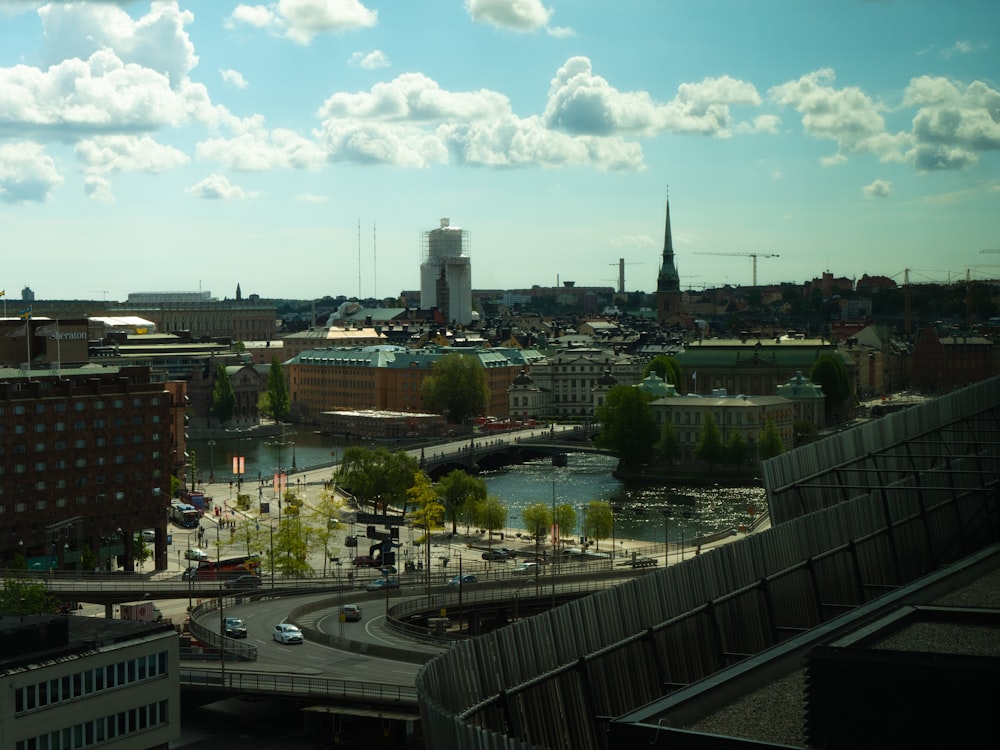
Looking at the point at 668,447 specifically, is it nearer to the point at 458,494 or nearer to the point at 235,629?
the point at 458,494

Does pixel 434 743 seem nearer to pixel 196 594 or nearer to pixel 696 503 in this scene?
pixel 196 594

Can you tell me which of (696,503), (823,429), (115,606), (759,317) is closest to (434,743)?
(115,606)

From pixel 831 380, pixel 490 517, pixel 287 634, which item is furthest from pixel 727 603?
pixel 831 380

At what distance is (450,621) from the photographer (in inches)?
1299

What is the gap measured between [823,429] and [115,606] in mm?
56100

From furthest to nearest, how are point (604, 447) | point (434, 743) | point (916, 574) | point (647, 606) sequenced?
point (604, 447) < point (916, 574) < point (647, 606) < point (434, 743)

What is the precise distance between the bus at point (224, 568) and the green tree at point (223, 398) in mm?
47925

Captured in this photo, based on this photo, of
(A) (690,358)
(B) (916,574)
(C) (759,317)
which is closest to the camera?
(B) (916,574)

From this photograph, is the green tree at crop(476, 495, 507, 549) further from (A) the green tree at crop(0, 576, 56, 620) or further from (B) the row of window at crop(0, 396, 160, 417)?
(A) the green tree at crop(0, 576, 56, 620)

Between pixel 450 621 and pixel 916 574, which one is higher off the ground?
pixel 916 574

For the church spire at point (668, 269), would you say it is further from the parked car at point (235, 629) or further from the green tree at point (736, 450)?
the parked car at point (235, 629)

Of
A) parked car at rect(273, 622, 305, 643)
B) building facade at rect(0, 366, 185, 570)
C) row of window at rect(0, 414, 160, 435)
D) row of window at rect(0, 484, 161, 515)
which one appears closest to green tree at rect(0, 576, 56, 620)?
parked car at rect(273, 622, 305, 643)

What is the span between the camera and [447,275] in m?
151

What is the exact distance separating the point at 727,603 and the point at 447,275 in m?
136
